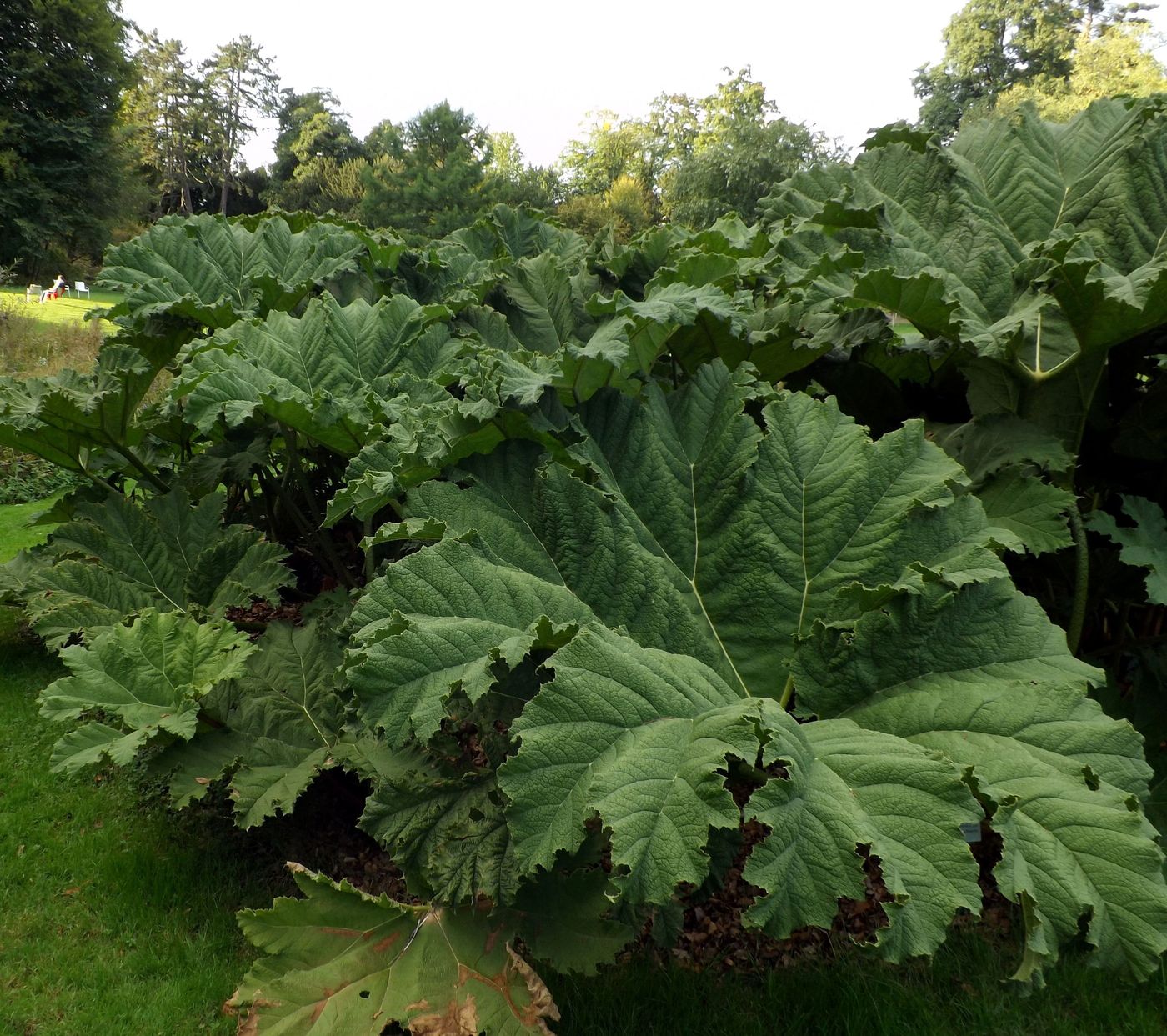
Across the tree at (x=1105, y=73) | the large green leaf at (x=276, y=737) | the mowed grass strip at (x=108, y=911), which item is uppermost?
the tree at (x=1105, y=73)

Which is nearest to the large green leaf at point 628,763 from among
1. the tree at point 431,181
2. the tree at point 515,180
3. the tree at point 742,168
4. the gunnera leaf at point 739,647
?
the gunnera leaf at point 739,647

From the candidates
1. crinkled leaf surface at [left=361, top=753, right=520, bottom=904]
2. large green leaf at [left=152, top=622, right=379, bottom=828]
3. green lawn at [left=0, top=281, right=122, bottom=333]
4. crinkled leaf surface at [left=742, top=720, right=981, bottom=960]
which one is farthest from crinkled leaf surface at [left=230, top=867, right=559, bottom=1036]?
green lawn at [left=0, top=281, right=122, bottom=333]

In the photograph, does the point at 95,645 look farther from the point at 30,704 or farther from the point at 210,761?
the point at 30,704

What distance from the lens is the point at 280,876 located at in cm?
262

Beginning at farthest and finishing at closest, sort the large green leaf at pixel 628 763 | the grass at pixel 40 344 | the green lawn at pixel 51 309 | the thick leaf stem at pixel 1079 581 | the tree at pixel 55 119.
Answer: the tree at pixel 55 119, the green lawn at pixel 51 309, the grass at pixel 40 344, the thick leaf stem at pixel 1079 581, the large green leaf at pixel 628 763

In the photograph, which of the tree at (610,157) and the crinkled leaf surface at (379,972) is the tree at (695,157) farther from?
the crinkled leaf surface at (379,972)

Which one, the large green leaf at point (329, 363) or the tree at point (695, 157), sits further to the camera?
the tree at point (695, 157)

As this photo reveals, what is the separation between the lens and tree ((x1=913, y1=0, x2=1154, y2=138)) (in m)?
41.3

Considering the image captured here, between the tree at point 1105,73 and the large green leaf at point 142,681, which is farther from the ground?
the tree at point 1105,73

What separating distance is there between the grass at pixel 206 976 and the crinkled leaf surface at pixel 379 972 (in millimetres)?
265

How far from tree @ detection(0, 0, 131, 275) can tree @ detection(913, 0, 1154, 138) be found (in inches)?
1352

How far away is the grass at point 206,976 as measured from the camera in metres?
1.93

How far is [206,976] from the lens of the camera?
2.21 m

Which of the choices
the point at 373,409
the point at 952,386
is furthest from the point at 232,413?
the point at 952,386
